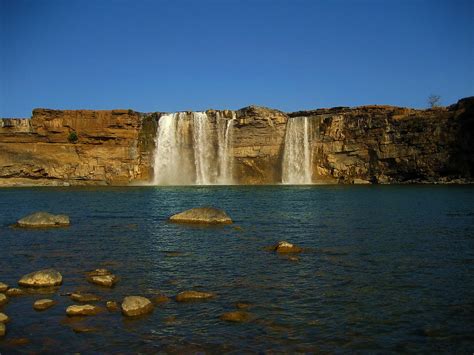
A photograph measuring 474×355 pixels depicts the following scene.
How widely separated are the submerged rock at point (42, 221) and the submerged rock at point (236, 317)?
15921 millimetres

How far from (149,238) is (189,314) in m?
9.85

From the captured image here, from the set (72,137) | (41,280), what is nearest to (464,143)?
(72,137)

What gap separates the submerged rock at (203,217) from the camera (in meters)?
22.4

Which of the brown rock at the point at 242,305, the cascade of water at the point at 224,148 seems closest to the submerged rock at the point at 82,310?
the brown rock at the point at 242,305

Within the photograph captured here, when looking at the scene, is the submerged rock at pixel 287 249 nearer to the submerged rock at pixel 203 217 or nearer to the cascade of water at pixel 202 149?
the submerged rock at pixel 203 217

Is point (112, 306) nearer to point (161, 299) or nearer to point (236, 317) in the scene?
point (161, 299)

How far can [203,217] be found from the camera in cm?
2258

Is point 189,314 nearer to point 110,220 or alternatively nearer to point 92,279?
point 92,279

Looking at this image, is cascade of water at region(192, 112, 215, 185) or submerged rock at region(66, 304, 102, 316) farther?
cascade of water at region(192, 112, 215, 185)

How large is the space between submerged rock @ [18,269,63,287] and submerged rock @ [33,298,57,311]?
4.95 feet

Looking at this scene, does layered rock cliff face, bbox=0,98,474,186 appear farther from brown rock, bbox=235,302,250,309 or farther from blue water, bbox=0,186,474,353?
brown rock, bbox=235,302,250,309

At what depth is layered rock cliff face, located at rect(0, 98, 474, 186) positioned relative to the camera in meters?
67.4

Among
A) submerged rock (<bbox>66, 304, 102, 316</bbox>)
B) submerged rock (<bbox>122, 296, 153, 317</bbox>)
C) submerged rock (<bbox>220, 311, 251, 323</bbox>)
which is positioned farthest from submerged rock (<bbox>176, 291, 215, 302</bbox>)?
submerged rock (<bbox>66, 304, 102, 316</bbox>)

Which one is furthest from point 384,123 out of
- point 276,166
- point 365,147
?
point 276,166
